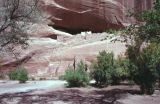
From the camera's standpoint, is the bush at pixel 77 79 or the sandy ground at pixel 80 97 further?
the bush at pixel 77 79

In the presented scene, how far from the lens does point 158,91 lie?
64.6 feet

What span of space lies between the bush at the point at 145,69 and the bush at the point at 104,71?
1.47 m

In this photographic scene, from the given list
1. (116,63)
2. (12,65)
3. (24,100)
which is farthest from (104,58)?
(12,65)

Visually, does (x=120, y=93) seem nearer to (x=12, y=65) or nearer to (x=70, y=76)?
(x=70, y=76)

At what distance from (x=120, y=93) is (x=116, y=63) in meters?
3.58

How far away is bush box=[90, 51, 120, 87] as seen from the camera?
2070 cm

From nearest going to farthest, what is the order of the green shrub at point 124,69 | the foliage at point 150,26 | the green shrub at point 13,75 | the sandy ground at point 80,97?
1. the foliage at point 150,26
2. the sandy ground at point 80,97
3. the green shrub at point 124,69
4. the green shrub at point 13,75

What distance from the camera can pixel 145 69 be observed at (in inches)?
747

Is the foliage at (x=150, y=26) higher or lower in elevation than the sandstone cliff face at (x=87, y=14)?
lower

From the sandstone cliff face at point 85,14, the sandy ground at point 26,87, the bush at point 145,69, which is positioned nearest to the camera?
the bush at point 145,69

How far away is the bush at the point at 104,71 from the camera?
20.7 m

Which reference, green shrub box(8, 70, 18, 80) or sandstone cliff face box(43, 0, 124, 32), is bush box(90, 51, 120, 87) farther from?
sandstone cliff face box(43, 0, 124, 32)

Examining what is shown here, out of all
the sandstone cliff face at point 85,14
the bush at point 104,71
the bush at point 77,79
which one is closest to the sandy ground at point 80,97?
the bush at point 77,79

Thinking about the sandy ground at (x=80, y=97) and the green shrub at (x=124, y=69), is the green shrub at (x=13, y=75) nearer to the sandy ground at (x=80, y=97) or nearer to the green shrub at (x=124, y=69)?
the green shrub at (x=124, y=69)
